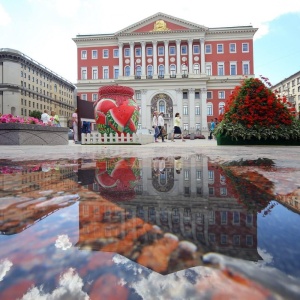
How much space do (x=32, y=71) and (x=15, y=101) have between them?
957cm

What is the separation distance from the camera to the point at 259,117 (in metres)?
7.29

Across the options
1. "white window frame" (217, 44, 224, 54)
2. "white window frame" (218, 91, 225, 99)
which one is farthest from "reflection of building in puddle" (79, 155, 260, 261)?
"white window frame" (217, 44, 224, 54)

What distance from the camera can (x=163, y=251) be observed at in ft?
1.27

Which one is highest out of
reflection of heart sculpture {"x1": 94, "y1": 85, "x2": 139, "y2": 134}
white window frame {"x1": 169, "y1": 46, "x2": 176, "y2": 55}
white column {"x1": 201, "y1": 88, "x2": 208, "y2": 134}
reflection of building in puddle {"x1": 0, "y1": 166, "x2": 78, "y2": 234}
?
white window frame {"x1": 169, "y1": 46, "x2": 176, "y2": 55}

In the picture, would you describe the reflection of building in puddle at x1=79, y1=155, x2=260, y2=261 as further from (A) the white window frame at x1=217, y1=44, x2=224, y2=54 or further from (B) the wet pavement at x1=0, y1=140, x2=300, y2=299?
(A) the white window frame at x1=217, y1=44, x2=224, y2=54

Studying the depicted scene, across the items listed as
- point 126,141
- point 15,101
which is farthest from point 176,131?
point 15,101

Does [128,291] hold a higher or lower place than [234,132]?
lower

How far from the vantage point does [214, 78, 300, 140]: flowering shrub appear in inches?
284

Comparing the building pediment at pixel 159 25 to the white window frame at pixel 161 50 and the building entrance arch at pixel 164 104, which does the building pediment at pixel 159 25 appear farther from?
the building entrance arch at pixel 164 104

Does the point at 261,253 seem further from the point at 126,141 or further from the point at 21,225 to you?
the point at 126,141

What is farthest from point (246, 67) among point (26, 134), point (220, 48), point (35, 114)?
point (35, 114)

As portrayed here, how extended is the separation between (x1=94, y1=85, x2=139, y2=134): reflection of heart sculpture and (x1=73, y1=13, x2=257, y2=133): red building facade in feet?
90.1

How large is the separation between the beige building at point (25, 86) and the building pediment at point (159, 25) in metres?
19.1

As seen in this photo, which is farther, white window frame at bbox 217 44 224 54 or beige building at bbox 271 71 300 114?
beige building at bbox 271 71 300 114
